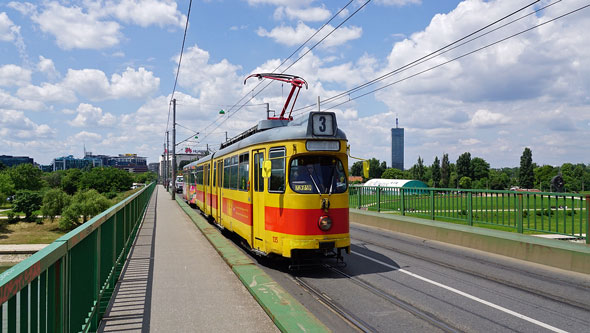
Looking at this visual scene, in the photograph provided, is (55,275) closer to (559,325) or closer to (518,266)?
(559,325)

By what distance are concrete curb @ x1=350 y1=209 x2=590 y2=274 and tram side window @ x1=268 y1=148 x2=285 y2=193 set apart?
5693 mm

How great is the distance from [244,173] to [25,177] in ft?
455

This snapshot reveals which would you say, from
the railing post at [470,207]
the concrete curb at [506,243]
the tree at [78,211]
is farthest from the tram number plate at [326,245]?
the tree at [78,211]

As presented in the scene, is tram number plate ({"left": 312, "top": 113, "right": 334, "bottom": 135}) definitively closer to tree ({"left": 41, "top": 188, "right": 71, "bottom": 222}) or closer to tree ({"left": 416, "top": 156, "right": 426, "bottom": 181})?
tree ({"left": 41, "top": 188, "right": 71, "bottom": 222})

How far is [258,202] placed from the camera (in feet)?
31.3

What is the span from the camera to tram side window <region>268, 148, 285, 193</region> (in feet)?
28.7

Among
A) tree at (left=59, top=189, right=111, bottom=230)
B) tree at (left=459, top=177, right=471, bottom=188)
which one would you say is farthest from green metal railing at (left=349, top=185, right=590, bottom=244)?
tree at (left=459, top=177, right=471, bottom=188)

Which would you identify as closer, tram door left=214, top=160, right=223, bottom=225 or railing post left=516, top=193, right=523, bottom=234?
railing post left=516, top=193, right=523, bottom=234

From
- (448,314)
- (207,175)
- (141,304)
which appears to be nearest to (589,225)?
(448,314)

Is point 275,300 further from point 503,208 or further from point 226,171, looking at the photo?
point 503,208

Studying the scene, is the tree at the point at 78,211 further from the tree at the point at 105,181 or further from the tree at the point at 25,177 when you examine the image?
the tree at the point at 25,177

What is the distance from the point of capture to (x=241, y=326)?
537 centimetres

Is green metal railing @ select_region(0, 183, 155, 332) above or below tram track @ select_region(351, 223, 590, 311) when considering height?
above

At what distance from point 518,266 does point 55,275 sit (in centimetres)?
886
